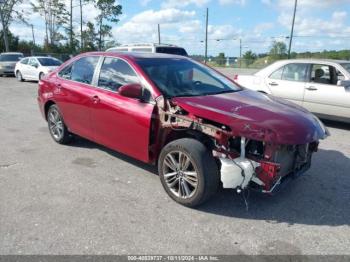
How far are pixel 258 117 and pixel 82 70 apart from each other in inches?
123

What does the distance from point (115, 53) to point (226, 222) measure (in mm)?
2909

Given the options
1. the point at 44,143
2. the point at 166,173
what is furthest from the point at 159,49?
the point at 166,173

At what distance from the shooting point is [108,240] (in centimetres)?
328

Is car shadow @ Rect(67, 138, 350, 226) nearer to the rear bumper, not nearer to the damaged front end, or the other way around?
the rear bumper

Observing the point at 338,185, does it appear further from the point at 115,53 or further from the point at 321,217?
the point at 115,53

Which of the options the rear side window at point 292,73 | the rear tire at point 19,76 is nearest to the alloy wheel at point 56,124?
the rear side window at point 292,73

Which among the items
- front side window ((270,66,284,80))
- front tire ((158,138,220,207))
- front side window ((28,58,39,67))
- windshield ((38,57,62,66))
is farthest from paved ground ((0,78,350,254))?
front side window ((28,58,39,67))

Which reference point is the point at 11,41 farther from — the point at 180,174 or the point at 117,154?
the point at 180,174

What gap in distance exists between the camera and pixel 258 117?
3.71 m

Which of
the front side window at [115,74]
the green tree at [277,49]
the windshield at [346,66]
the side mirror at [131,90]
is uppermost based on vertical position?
the green tree at [277,49]

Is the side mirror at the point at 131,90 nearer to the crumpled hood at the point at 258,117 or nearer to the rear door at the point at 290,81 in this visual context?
the crumpled hood at the point at 258,117

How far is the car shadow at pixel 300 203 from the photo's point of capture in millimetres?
3760

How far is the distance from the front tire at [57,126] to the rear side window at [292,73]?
203 inches

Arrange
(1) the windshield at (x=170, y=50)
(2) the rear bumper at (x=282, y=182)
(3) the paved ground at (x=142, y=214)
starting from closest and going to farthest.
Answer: (3) the paved ground at (x=142, y=214) → (2) the rear bumper at (x=282, y=182) → (1) the windshield at (x=170, y=50)
